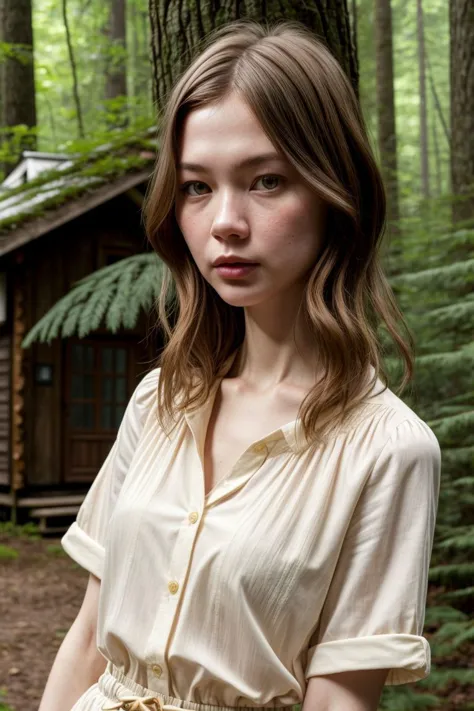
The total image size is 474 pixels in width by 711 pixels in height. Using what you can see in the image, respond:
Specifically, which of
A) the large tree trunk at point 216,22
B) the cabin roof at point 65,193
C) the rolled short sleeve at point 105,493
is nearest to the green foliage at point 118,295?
the large tree trunk at point 216,22

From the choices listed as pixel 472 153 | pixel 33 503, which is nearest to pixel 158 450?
pixel 472 153

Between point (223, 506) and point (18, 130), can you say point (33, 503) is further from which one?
point (223, 506)

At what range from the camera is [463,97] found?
8.97 meters

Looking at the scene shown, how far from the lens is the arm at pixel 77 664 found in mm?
1928

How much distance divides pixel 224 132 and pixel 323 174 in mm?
211

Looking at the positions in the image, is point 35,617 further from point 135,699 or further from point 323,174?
point 323,174

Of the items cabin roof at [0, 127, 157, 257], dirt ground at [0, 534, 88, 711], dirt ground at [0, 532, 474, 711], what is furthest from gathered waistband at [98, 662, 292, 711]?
cabin roof at [0, 127, 157, 257]

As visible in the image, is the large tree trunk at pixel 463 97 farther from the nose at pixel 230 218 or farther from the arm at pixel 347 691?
the arm at pixel 347 691

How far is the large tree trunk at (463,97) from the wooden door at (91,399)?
17.2 feet

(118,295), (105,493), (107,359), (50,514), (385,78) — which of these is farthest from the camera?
(385,78)

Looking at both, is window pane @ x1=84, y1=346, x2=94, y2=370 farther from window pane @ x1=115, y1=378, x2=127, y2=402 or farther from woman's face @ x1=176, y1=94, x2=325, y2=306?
woman's face @ x1=176, y1=94, x2=325, y2=306

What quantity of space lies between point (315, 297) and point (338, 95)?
0.40 m

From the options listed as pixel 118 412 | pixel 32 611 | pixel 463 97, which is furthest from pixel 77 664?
pixel 118 412

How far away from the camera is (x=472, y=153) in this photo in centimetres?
862
